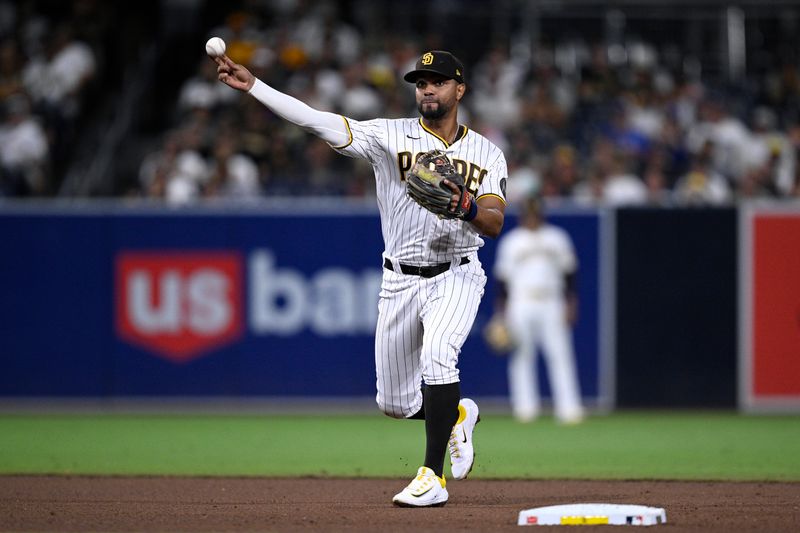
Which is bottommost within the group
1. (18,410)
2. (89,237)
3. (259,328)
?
(18,410)

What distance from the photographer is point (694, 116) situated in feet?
53.0

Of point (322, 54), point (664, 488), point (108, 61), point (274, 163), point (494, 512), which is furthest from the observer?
point (108, 61)

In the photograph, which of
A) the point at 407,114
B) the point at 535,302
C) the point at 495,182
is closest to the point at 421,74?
the point at 495,182

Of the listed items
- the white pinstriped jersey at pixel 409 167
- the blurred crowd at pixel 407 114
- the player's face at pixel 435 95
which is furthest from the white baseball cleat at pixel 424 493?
the blurred crowd at pixel 407 114

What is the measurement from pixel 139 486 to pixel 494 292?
6407 millimetres

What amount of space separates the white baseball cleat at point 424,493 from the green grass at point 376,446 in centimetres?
198

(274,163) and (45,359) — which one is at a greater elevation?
(274,163)

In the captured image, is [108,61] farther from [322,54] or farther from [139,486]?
[139,486]

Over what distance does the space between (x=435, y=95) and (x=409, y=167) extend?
15.7 inches

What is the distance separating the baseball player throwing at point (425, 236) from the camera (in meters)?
6.71

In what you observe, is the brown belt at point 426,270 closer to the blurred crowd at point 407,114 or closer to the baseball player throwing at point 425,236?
the baseball player throwing at point 425,236

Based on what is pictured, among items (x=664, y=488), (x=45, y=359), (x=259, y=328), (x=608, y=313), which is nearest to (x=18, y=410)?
(x=45, y=359)

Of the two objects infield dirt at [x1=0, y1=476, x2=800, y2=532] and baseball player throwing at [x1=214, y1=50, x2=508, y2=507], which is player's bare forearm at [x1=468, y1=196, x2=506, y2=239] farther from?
infield dirt at [x1=0, y1=476, x2=800, y2=532]

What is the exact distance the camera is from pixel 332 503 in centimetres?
707
